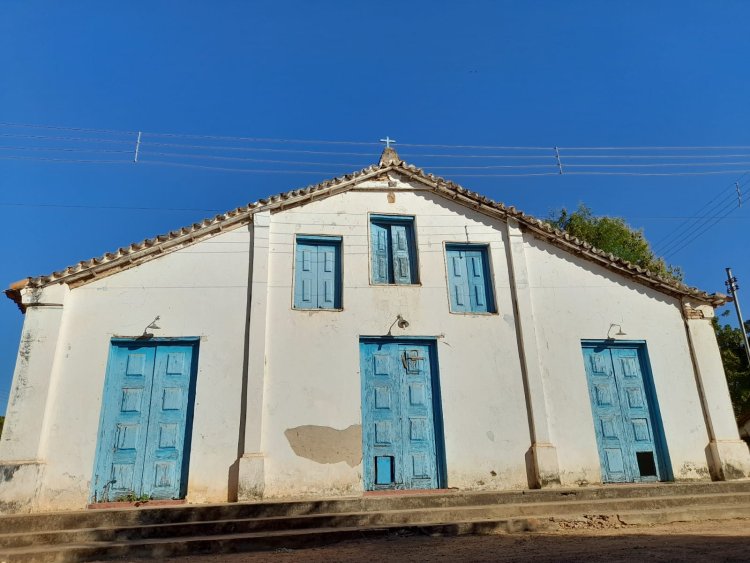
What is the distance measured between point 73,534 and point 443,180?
27.5 feet

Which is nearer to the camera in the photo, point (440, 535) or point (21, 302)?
point (440, 535)

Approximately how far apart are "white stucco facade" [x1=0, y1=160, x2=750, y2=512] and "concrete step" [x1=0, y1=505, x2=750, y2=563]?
71.5 inches

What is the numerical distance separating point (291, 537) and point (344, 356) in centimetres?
336

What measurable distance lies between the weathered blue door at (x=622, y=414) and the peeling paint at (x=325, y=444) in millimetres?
4303

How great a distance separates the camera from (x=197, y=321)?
29.1ft

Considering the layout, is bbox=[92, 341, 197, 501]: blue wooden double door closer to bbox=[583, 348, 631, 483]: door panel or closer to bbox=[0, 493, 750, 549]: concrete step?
bbox=[0, 493, 750, 549]: concrete step

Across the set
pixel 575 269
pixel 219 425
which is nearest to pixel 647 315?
pixel 575 269

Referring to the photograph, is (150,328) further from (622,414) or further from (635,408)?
(635,408)

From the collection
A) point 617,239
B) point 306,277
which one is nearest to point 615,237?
point 617,239

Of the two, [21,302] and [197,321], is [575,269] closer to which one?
[197,321]

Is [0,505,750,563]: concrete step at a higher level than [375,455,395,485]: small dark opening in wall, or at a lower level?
lower

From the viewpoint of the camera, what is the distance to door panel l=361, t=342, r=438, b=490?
858 cm

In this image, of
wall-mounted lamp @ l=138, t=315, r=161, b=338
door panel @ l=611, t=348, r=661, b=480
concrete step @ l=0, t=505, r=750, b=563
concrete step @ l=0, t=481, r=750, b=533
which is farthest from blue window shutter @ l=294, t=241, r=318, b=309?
door panel @ l=611, t=348, r=661, b=480

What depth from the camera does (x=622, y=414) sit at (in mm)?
9469
